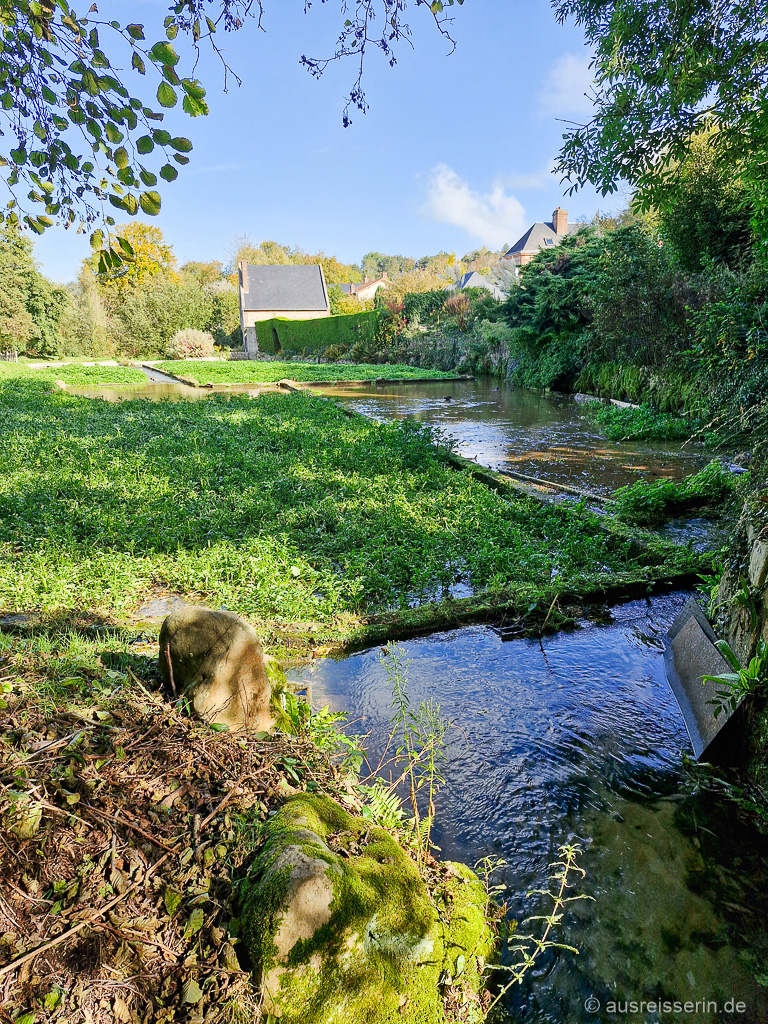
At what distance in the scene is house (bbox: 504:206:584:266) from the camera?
6475 cm

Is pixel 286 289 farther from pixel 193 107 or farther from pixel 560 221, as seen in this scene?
pixel 193 107

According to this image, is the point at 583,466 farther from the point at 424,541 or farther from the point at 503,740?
the point at 503,740

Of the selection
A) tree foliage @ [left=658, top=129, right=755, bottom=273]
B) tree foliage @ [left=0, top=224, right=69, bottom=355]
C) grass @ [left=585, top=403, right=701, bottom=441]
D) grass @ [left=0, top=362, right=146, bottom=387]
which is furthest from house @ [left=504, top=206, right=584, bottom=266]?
grass @ [left=585, top=403, right=701, bottom=441]

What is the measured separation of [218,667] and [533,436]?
1051cm

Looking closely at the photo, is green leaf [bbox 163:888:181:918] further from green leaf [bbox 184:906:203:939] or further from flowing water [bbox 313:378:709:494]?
flowing water [bbox 313:378:709:494]

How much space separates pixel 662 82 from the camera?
6664 millimetres

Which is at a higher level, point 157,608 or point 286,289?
point 286,289

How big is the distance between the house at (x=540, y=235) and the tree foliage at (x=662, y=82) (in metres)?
62.0

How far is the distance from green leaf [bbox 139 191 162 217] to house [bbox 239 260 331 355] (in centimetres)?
5510

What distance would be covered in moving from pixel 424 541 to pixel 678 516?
123 inches

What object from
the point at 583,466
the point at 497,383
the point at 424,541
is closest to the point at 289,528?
the point at 424,541

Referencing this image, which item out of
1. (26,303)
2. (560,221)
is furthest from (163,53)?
(560,221)

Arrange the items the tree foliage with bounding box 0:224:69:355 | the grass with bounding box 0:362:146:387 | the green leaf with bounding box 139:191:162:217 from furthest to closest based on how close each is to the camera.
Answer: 1. the tree foliage with bounding box 0:224:69:355
2. the grass with bounding box 0:362:146:387
3. the green leaf with bounding box 139:191:162:217

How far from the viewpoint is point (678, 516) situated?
22.1 ft
